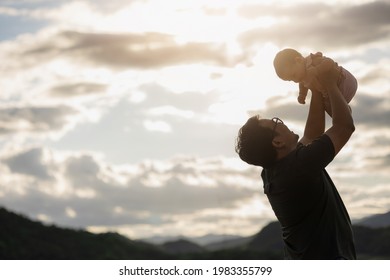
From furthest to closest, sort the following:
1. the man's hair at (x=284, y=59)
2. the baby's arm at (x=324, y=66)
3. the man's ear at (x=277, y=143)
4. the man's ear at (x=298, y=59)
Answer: the man's hair at (x=284, y=59)
the man's ear at (x=298, y=59)
the baby's arm at (x=324, y=66)
the man's ear at (x=277, y=143)

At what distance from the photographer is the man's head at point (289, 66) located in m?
6.91

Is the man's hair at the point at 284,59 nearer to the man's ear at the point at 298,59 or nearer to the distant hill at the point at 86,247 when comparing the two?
the man's ear at the point at 298,59

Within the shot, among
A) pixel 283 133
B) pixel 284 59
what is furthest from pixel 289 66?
pixel 283 133

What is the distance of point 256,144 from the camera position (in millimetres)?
5824

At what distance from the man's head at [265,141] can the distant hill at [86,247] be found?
2480 centimetres

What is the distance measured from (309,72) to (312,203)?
1.37 meters

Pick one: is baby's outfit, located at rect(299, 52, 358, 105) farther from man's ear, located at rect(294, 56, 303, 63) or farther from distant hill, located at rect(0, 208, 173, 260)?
distant hill, located at rect(0, 208, 173, 260)

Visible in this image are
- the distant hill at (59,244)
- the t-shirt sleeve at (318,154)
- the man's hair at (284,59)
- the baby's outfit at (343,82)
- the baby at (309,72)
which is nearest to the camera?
the t-shirt sleeve at (318,154)

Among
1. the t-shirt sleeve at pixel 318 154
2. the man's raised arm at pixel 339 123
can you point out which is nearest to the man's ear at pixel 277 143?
the t-shirt sleeve at pixel 318 154

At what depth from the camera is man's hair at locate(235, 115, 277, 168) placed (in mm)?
5812

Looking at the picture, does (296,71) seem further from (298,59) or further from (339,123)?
(339,123)

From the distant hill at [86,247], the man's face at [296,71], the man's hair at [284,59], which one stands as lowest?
the man's face at [296,71]
